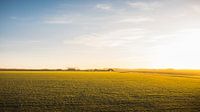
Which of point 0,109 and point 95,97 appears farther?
point 95,97

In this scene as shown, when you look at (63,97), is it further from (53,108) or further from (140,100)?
(140,100)

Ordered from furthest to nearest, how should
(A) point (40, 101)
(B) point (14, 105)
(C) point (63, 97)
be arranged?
(C) point (63, 97)
(A) point (40, 101)
(B) point (14, 105)

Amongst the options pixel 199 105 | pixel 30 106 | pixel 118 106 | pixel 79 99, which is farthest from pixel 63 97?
pixel 199 105

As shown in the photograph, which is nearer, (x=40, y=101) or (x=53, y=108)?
(x=53, y=108)

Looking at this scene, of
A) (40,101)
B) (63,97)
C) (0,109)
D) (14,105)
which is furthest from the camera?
(63,97)

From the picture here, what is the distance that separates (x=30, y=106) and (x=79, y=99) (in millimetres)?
6324

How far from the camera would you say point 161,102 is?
2967 centimetres

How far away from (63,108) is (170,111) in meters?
10.5

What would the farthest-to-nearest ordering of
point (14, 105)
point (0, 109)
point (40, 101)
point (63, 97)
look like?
point (63, 97), point (40, 101), point (14, 105), point (0, 109)

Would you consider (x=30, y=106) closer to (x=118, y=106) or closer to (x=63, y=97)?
(x=63, y=97)

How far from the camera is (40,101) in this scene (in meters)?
29.1

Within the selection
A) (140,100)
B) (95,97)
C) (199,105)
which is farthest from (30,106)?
(199,105)

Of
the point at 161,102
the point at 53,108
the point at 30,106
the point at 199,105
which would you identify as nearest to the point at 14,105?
the point at 30,106

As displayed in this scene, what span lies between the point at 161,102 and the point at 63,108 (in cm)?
1142
